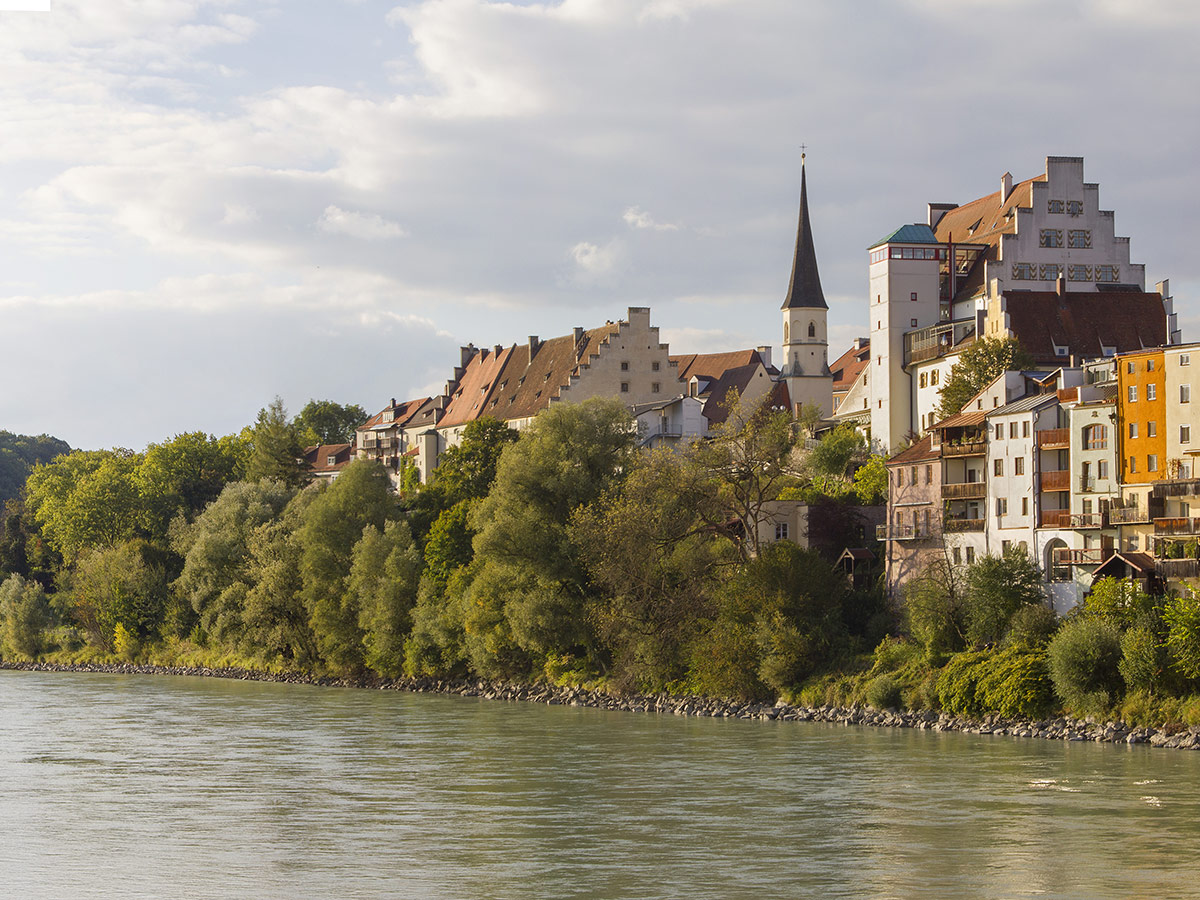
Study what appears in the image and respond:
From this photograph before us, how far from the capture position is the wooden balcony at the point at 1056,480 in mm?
54531

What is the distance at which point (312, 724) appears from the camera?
54.7 meters

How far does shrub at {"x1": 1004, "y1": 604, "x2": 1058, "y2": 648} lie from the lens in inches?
1960

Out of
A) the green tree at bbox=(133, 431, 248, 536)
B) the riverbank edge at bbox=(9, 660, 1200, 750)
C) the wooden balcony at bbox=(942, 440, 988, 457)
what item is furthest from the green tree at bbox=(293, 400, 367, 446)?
the wooden balcony at bbox=(942, 440, 988, 457)

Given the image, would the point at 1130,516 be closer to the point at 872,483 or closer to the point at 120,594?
the point at 872,483

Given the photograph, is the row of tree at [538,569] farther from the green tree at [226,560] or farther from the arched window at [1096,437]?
the arched window at [1096,437]

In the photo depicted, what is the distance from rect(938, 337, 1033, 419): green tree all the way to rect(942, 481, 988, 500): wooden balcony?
6.83 metres

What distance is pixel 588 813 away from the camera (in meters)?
33.6

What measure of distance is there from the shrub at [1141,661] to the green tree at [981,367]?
21156 mm

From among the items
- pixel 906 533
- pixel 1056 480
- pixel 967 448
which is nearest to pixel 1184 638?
pixel 1056 480

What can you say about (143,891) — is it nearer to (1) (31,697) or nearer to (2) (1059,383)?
(2) (1059,383)

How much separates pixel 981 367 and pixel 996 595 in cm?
1607

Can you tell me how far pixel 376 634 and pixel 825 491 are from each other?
22155mm

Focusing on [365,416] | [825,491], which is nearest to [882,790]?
[825,491]

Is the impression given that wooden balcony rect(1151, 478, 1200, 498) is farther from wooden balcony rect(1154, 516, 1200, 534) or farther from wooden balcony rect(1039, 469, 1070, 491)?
wooden balcony rect(1039, 469, 1070, 491)
